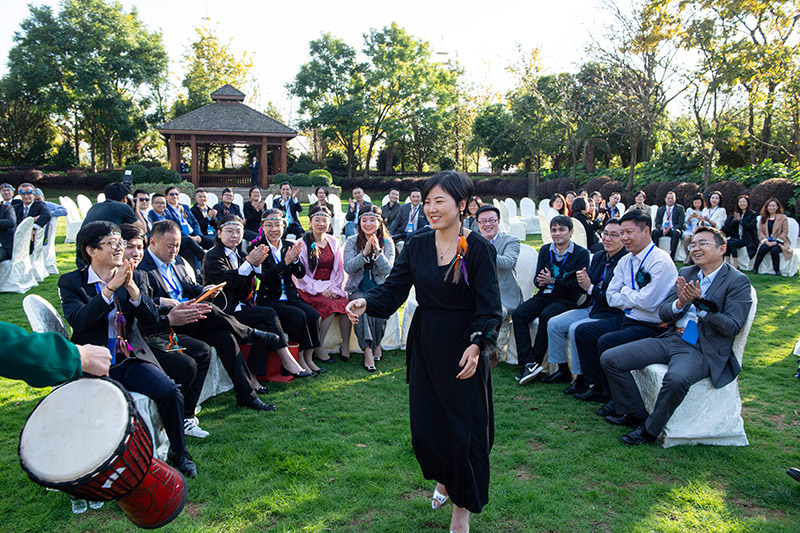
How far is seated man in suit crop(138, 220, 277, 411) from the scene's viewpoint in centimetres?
462

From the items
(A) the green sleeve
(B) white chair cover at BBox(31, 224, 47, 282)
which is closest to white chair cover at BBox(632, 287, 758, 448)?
(A) the green sleeve

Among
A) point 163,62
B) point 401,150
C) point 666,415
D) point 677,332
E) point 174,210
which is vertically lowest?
point 666,415

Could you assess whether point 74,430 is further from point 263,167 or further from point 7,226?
point 263,167

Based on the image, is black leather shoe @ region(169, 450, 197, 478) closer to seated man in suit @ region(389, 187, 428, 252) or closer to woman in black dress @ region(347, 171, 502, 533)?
woman in black dress @ region(347, 171, 502, 533)

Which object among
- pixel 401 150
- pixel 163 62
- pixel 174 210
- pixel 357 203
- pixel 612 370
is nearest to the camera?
pixel 612 370

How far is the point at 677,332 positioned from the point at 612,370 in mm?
620

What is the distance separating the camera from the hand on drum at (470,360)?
2.85 metres

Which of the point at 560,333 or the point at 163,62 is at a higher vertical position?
the point at 163,62

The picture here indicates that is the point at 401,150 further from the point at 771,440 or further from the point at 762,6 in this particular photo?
the point at 771,440

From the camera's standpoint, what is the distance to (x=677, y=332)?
14.6ft

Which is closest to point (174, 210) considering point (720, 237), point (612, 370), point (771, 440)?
point (612, 370)

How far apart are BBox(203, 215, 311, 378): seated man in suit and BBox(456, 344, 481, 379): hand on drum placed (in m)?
2.79

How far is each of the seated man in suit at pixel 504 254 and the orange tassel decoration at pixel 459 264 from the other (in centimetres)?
315

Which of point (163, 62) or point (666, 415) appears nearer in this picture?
point (666, 415)
